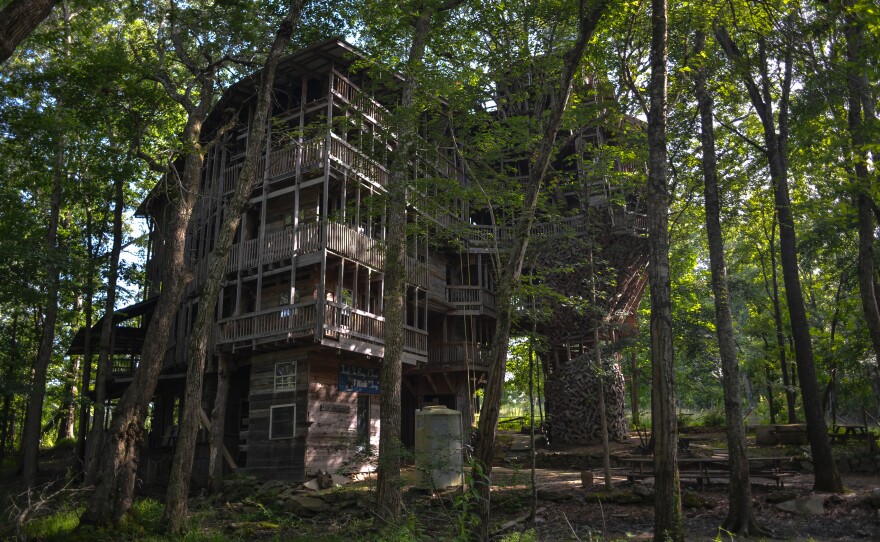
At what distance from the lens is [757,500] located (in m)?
12.8

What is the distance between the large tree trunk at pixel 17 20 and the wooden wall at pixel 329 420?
1394cm

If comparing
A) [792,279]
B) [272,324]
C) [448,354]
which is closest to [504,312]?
[792,279]

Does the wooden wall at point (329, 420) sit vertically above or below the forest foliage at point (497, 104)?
below

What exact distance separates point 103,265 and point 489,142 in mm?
16534

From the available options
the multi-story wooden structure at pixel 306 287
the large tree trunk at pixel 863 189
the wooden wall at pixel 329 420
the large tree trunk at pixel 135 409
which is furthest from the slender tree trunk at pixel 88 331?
the large tree trunk at pixel 863 189

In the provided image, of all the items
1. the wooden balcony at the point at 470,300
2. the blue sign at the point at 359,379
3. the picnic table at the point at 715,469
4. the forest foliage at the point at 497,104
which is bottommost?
the picnic table at the point at 715,469

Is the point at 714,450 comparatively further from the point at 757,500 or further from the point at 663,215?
the point at 663,215

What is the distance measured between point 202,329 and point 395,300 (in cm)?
390

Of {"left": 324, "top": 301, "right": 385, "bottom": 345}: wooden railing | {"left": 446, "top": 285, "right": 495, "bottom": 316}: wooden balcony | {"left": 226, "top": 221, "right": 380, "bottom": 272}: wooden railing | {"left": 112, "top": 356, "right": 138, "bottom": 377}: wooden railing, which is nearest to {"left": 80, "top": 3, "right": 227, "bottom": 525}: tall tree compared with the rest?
{"left": 226, "top": 221, "right": 380, "bottom": 272}: wooden railing

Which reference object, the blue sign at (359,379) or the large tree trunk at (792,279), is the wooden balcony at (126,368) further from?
the large tree trunk at (792,279)

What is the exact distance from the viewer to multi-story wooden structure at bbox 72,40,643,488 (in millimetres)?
18859

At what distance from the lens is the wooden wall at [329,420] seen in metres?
18.8

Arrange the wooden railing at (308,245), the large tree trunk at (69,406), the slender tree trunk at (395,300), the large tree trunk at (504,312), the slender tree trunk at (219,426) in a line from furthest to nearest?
the large tree trunk at (69,406)
the wooden railing at (308,245)
the slender tree trunk at (219,426)
the slender tree trunk at (395,300)
the large tree trunk at (504,312)

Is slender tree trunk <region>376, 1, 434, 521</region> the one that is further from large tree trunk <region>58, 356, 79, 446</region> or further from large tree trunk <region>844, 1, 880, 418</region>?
large tree trunk <region>58, 356, 79, 446</region>
